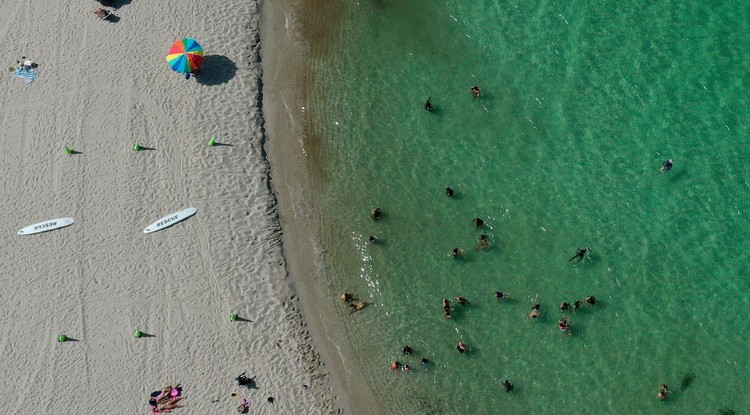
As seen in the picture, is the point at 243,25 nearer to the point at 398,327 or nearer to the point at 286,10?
the point at 286,10

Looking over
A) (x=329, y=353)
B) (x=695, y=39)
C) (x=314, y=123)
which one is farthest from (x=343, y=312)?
(x=695, y=39)

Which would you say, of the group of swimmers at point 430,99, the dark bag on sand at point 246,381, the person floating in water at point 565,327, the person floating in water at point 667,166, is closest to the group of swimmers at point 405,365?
the dark bag on sand at point 246,381

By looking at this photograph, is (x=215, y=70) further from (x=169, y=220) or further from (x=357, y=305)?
(x=357, y=305)

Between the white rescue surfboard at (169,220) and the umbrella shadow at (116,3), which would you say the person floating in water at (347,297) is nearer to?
the white rescue surfboard at (169,220)

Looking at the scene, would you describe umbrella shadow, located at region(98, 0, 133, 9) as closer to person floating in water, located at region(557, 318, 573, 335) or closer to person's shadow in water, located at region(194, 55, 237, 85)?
person's shadow in water, located at region(194, 55, 237, 85)

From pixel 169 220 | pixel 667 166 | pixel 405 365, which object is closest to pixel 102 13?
pixel 169 220

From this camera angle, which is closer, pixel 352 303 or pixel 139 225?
pixel 352 303
